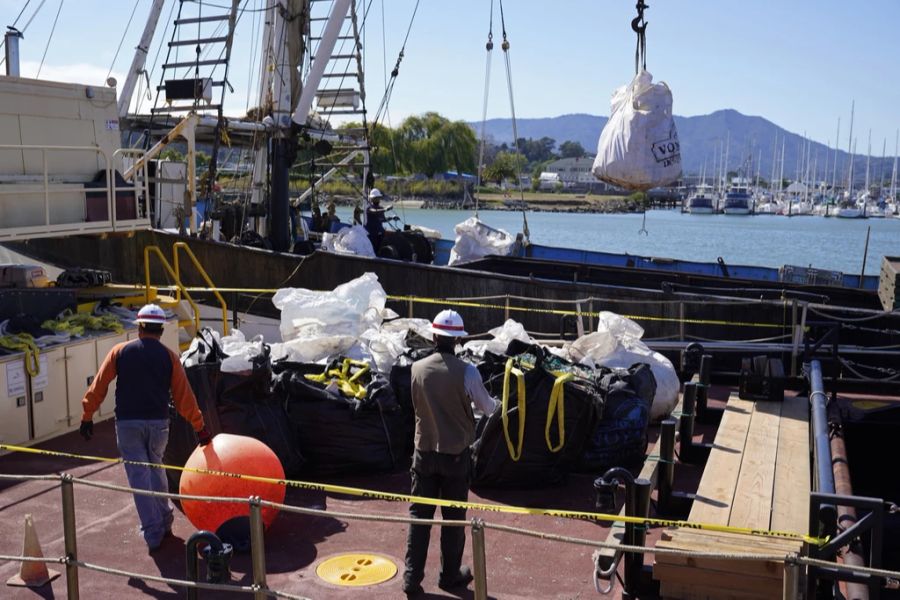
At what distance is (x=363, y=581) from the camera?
232 inches

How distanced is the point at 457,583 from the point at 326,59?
46.7 ft

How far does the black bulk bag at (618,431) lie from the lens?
767 cm

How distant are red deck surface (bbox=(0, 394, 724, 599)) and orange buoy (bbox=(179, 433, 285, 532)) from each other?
0.31m

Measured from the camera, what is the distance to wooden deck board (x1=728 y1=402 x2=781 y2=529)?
536 cm

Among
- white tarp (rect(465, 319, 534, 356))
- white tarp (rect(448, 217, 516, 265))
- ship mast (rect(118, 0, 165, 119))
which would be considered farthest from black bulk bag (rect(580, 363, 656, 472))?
ship mast (rect(118, 0, 165, 119))

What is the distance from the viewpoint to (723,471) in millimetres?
6105

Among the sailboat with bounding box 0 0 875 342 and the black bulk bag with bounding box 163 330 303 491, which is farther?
the sailboat with bounding box 0 0 875 342

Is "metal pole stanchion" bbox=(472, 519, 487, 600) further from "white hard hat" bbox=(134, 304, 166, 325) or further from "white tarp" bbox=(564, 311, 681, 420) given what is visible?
"white tarp" bbox=(564, 311, 681, 420)

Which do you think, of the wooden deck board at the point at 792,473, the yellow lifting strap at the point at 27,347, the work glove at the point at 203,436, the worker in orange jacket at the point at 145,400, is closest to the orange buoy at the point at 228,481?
the work glove at the point at 203,436

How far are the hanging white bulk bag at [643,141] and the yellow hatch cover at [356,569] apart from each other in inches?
205

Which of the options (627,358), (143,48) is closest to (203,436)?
(627,358)

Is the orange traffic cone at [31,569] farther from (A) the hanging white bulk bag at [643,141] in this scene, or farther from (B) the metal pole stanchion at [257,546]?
(A) the hanging white bulk bag at [643,141]

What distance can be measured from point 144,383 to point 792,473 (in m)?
4.47

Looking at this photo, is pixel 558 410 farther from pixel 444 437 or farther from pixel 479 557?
pixel 479 557
